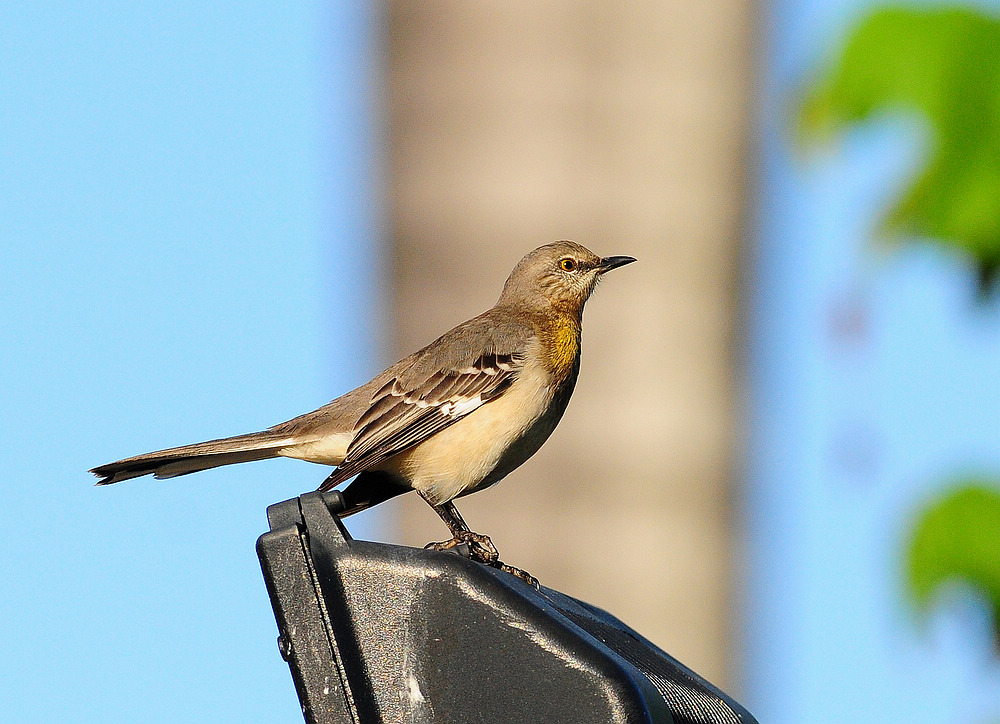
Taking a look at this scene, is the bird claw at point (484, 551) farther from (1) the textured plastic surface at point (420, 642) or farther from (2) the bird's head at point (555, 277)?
(2) the bird's head at point (555, 277)

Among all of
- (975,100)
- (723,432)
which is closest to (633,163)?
(723,432)

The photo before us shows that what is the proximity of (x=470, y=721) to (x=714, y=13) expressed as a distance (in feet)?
20.9

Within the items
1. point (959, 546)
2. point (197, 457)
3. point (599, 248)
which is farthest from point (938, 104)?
point (599, 248)

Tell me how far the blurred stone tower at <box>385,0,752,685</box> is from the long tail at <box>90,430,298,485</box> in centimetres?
235

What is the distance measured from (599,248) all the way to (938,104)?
423cm

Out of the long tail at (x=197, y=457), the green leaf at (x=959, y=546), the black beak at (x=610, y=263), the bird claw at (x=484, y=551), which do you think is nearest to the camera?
the green leaf at (x=959, y=546)

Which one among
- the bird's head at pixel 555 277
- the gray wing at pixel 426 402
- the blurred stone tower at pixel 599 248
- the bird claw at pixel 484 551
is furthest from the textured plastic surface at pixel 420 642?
the blurred stone tower at pixel 599 248

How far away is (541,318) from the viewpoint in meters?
6.81

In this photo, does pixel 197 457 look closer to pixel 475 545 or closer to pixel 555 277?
pixel 475 545

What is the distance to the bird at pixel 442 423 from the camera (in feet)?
19.2

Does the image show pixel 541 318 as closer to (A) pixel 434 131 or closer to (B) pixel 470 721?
(A) pixel 434 131

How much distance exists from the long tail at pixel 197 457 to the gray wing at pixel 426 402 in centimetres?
36

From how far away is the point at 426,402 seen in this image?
241 inches

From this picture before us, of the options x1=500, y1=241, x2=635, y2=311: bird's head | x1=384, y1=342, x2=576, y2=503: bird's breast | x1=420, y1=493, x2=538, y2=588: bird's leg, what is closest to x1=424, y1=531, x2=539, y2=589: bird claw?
x1=420, y1=493, x2=538, y2=588: bird's leg
